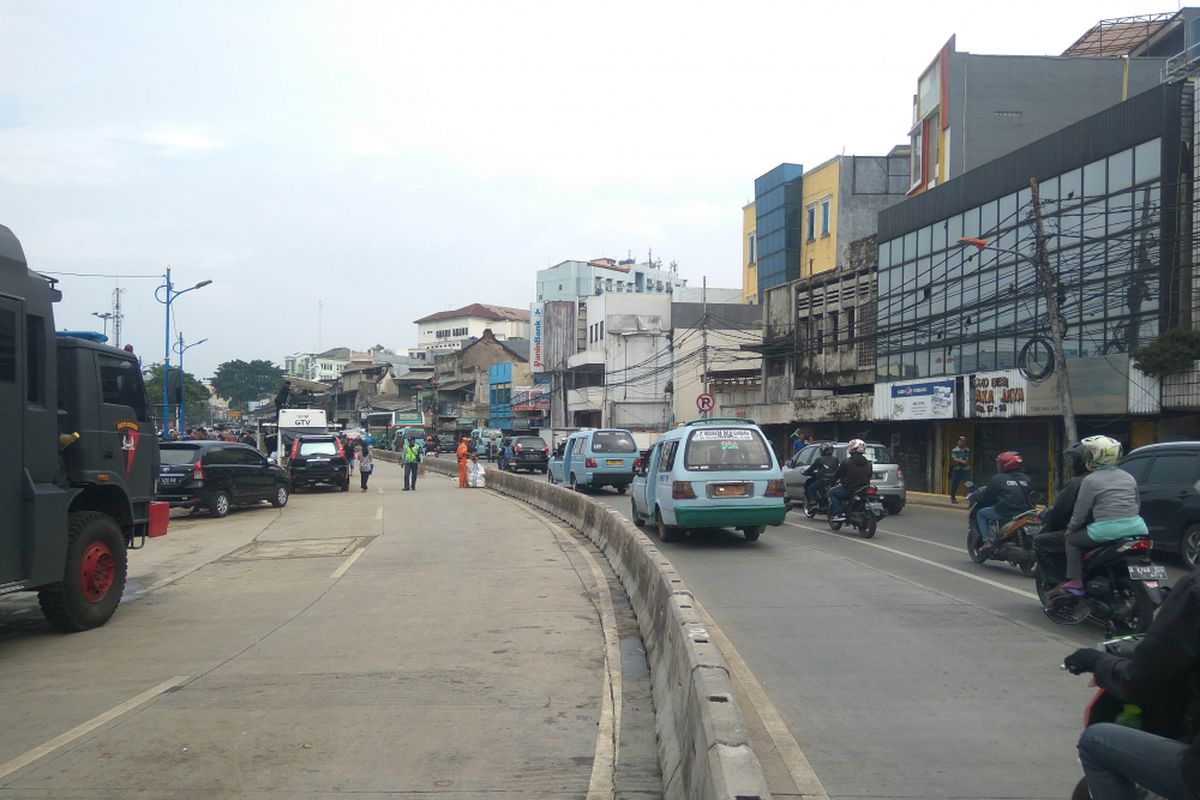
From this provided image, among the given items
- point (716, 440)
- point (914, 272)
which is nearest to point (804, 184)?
point (914, 272)

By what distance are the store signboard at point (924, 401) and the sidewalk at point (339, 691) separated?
21.4 metres

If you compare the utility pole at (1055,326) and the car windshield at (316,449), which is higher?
the utility pole at (1055,326)

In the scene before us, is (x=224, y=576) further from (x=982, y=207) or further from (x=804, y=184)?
(x=804, y=184)

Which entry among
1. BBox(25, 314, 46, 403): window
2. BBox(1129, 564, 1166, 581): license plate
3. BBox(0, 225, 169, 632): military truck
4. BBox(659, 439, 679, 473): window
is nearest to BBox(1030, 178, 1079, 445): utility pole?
BBox(659, 439, 679, 473): window

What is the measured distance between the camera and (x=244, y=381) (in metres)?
128

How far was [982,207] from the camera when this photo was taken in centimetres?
3023

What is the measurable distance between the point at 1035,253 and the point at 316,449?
71.6ft

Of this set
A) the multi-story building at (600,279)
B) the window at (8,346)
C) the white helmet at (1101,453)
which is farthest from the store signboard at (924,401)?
the multi-story building at (600,279)

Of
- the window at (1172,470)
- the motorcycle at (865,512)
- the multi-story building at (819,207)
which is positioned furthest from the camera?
the multi-story building at (819,207)

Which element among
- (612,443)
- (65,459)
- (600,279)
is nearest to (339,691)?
(65,459)

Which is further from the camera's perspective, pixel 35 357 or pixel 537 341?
pixel 537 341

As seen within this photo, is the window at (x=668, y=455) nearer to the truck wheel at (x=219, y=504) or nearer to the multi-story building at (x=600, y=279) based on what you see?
the truck wheel at (x=219, y=504)

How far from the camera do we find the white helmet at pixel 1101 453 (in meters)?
8.49

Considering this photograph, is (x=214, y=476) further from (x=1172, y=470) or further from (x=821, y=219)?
(x=821, y=219)
